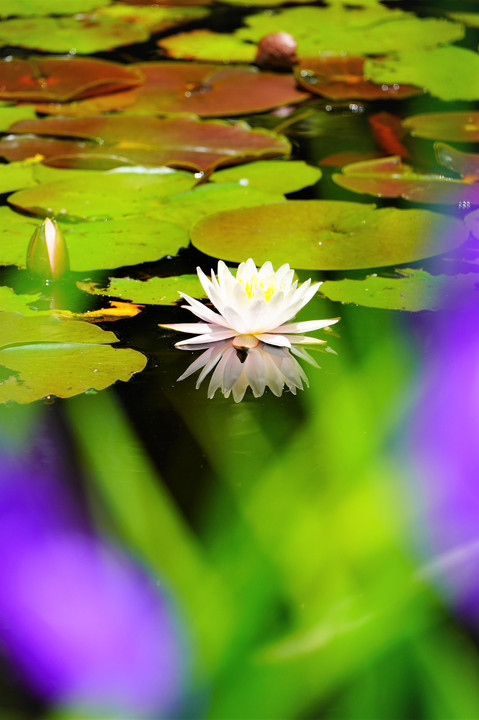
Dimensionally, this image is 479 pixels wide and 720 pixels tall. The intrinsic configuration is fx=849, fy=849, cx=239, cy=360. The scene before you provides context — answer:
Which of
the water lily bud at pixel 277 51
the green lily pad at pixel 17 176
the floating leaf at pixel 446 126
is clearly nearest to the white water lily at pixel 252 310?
the green lily pad at pixel 17 176

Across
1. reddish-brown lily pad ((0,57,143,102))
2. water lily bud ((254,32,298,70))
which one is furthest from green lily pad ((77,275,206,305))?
water lily bud ((254,32,298,70))

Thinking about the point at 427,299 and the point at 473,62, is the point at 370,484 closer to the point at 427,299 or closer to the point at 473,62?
the point at 427,299

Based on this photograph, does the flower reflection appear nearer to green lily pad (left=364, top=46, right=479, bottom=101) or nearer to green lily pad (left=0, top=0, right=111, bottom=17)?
green lily pad (left=364, top=46, right=479, bottom=101)

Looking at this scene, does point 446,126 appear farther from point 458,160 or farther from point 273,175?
point 273,175

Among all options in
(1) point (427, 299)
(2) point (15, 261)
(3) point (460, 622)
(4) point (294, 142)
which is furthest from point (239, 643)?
(4) point (294, 142)

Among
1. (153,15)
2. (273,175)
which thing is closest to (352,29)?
(153,15)

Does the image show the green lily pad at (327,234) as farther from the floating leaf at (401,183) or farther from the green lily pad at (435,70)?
the green lily pad at (435,70)
